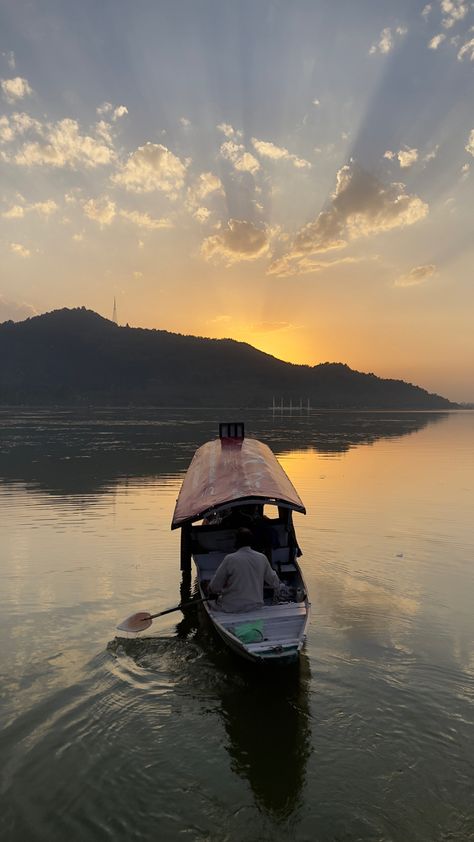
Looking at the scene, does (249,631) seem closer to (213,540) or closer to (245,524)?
(245,524)

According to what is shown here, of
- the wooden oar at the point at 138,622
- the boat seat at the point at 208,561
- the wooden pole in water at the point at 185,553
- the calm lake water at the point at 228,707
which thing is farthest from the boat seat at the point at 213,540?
the wooden oar at the point at 138,622

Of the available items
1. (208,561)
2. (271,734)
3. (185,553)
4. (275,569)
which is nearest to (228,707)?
(271,734)

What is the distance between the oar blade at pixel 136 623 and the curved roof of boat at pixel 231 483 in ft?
8.45

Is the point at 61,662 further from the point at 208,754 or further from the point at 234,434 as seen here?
the point at 234,434

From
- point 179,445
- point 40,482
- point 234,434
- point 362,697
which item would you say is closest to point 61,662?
point 362,697

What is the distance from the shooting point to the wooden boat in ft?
31.6

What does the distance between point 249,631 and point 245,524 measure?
6.05 metres

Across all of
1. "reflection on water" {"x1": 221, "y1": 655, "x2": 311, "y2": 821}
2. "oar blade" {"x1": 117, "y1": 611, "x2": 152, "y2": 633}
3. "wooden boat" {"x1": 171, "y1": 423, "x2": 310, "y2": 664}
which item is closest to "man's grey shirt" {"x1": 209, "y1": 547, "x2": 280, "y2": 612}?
"wooden boat" {"x1": 171, "y1": 423, "x2": 310, "y2": 664}

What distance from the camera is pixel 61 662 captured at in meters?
10.5

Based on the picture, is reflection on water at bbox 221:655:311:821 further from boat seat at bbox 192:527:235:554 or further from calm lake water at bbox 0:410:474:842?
boat seat at bbox 192:527:235:554

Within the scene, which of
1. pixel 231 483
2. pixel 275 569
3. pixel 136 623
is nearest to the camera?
pixel 136 623

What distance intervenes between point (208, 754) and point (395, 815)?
8.85ft

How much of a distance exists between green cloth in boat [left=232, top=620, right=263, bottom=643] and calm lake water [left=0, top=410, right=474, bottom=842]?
2.23ft

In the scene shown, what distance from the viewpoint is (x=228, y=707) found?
8.77 meters
